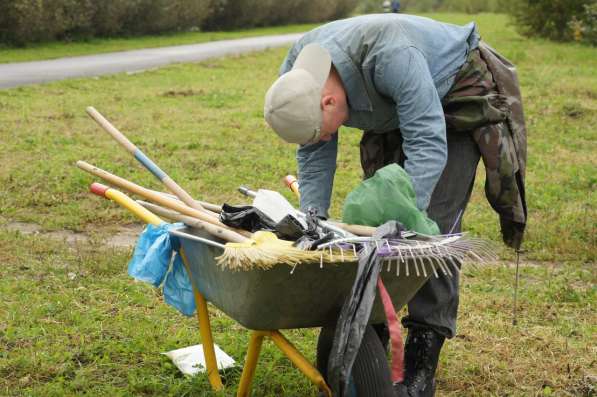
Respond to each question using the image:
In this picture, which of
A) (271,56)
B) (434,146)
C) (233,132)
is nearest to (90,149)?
(233,132)

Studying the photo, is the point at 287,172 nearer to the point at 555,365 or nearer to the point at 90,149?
the point at 90,149

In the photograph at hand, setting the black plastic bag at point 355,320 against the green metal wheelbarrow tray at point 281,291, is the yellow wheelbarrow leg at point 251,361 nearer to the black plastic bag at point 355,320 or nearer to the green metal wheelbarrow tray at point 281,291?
the green metal wheelbarrow tray at point 281,291

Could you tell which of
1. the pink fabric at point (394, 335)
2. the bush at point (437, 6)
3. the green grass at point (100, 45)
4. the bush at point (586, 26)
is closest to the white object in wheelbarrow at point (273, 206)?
the pink fabric at point (394, 335)

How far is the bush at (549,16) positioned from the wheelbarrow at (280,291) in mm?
18022

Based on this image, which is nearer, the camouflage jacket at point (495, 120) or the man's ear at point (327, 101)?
the man's ear at point (327, 101)

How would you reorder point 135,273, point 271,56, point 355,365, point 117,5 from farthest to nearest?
point 117,5 < point 271,56 < point 135,273 < point 355,365

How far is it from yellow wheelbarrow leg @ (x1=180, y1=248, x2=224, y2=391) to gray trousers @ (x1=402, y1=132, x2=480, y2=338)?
2.38 ft

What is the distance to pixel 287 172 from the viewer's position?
7340 mm

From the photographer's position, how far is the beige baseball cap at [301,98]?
108 inches

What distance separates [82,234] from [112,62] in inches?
415

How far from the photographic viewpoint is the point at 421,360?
3.34 m

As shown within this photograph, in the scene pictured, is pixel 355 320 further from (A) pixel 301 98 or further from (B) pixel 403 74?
(B) pixel 403 74

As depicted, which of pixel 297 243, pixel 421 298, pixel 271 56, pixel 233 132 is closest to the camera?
pixel 297 243

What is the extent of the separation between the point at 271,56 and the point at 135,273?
15091mm
